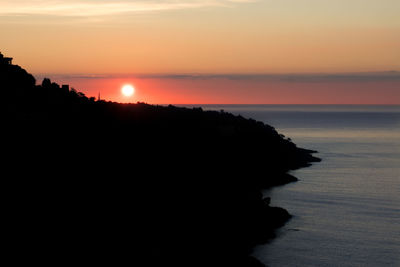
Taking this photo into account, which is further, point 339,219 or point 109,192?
point 339,219

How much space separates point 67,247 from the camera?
150ft

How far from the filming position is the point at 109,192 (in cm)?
5466

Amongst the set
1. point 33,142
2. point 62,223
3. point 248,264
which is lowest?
point 248,264

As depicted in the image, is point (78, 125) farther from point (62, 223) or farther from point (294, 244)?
point (294, 244)

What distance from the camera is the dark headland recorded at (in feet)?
153

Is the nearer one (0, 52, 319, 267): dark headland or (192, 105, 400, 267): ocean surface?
(0, 52, 319, 267): dark headland

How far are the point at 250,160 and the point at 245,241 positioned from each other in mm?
50284

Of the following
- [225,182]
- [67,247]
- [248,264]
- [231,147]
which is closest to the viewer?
[67,247]

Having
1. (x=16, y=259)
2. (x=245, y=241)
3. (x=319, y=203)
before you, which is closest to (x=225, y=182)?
(x=245, y=241)

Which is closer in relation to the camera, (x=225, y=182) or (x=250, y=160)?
(x=225, y=182)

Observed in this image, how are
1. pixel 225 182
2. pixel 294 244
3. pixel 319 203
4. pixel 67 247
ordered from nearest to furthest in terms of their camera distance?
1. pixel 67 247
2. pixel 294 244
3. pixel 225 182
4. pixel 319 203

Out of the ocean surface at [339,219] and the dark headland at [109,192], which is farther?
the ocean surface at [339,219]

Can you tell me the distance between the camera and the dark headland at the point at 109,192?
46750 mm

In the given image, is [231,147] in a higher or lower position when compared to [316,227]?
higher
